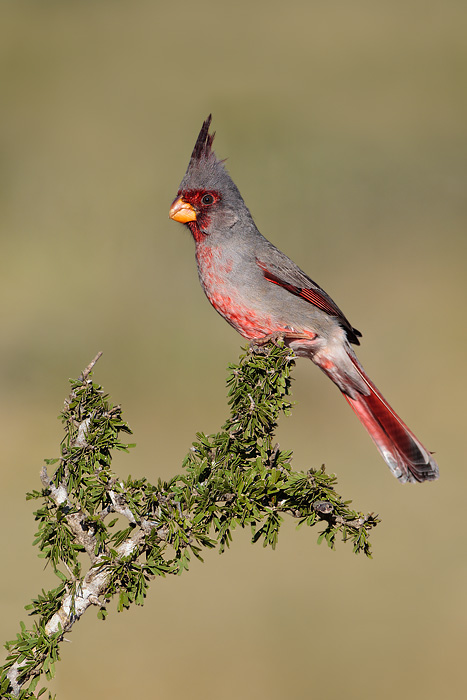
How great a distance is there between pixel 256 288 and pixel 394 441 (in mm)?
867

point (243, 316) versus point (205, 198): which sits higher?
point (205, 198)

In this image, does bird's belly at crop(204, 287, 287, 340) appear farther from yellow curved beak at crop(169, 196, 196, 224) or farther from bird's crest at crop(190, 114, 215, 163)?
bird's crest at crop(190, 114, 215, 163)

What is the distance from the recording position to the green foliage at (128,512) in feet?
5.35

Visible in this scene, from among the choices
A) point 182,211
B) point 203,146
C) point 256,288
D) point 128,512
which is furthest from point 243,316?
point 128,512

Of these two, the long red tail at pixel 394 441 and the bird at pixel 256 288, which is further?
the bird at pixel 256 288

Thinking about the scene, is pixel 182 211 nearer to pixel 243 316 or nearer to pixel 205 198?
pixel 205 198

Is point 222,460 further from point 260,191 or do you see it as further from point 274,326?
point 260,191

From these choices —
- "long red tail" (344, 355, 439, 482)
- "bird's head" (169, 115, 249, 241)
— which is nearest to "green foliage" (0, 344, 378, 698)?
"long red tail" (344, 355, 439, 482)

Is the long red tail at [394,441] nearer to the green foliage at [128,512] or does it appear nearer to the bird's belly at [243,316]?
the bird's belly at [243,316]

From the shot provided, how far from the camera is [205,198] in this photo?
3.23 metres

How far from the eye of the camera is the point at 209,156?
3170mm

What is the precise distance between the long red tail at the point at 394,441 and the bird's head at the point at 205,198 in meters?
0.94

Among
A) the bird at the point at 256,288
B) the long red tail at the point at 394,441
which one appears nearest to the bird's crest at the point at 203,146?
the bird at the point at 256,288

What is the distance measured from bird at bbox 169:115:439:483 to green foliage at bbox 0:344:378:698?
1170 millimetres
